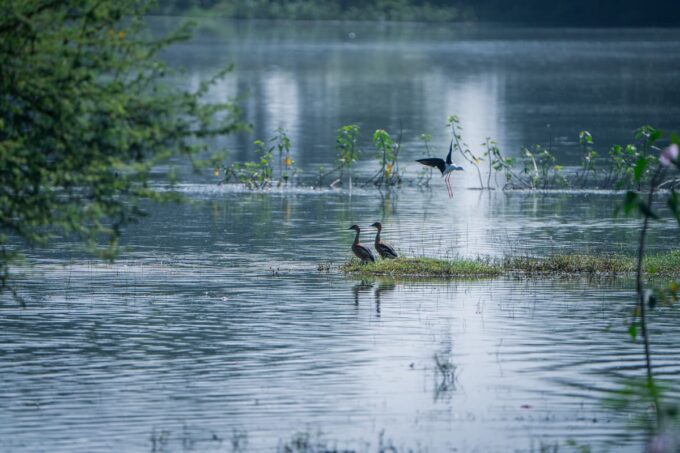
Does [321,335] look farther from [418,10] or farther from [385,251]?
[418,10]

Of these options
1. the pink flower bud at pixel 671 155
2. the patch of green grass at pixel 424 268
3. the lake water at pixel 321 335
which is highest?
the pink flower bud at pixel 671 155

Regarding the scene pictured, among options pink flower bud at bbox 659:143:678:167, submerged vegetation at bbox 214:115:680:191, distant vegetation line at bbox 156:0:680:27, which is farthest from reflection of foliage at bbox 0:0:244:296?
distant vegetation line at bbox 156:0:680:27

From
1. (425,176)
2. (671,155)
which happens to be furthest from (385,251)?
(425,176)

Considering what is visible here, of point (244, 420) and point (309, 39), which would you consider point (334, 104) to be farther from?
point (309, 39)

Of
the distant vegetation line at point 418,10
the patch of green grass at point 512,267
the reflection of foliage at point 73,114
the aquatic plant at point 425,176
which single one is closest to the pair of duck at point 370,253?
the patch of green grass at point 512,267

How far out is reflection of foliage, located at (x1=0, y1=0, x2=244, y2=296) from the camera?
15.6 m

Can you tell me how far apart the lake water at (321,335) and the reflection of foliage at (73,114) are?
2707mm

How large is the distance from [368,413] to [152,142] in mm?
A: 4231

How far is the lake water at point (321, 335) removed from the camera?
56.3 feet

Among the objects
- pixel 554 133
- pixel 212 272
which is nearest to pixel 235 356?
pixel 212 272

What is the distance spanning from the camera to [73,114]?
1564 cm

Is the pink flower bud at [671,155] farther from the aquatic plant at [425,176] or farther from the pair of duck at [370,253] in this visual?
the aquatic plant at [425,176]

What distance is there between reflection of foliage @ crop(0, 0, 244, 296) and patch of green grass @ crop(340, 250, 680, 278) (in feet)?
38.2

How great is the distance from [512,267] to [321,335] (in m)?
7.02
